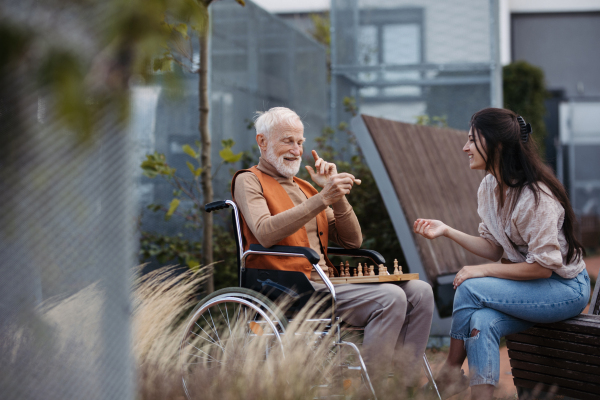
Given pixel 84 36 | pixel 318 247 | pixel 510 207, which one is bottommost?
pixel 318 247

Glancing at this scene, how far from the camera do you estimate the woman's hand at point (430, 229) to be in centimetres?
286

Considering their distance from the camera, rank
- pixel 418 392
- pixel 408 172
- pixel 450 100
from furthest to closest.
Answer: pixel 450 100 → pixel 408 172 → pixel 418 392

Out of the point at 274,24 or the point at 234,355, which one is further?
the point at 274,24

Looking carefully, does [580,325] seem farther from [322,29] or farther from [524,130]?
[322,29]

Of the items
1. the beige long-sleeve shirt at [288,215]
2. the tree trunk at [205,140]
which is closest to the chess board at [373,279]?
the beige long-sleeve shirt at [288,215]

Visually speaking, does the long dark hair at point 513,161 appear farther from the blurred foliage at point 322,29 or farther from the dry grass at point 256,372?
the blurred foliage at point 322,29

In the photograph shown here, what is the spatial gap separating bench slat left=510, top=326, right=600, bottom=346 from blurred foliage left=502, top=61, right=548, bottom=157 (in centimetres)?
1148

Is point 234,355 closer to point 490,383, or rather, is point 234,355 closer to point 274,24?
point 490,383

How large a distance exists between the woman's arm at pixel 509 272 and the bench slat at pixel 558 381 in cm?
53

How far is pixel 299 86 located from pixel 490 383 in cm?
666

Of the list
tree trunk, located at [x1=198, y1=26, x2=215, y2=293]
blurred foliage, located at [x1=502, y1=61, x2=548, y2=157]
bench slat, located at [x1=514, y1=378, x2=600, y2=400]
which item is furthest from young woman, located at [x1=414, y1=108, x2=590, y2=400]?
blurred foliage, located at [x1=502, y1=61, x2=548, y2=157]

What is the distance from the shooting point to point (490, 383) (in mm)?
2498

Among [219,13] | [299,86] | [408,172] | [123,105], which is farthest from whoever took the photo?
[299,86]

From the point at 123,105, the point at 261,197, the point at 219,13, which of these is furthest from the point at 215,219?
the point at 123,105
